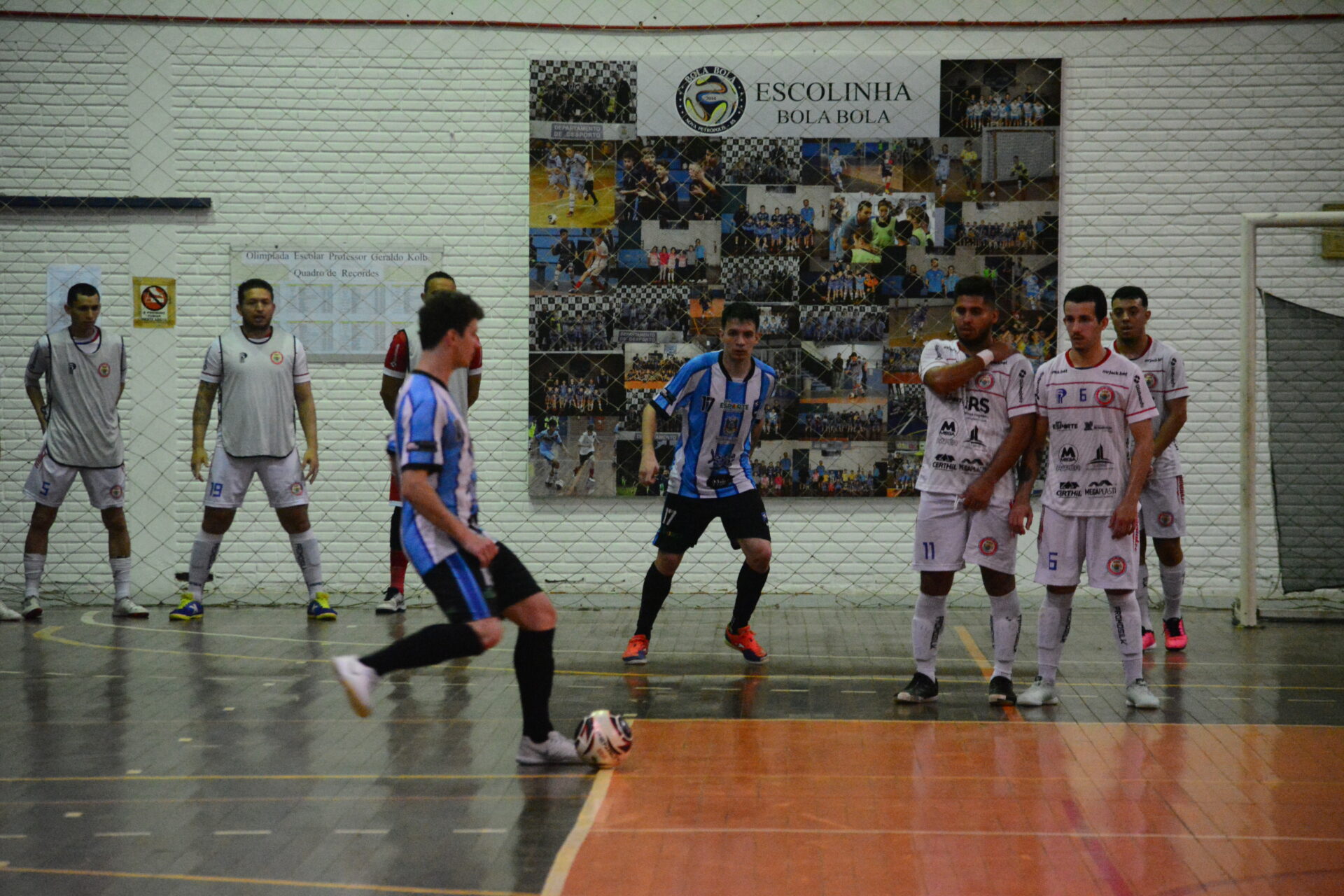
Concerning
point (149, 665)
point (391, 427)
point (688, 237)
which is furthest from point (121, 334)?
point (688, 237)

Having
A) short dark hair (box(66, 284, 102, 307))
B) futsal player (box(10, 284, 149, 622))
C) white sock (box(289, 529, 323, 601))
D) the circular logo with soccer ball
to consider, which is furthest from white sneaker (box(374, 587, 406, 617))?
the circular logo with soccer ball

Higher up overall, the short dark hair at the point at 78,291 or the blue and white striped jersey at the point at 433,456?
the short dark hair at the point at 78,291

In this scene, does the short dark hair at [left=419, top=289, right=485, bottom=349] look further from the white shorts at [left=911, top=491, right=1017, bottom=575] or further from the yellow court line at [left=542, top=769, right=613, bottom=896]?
the white shorts at [left=911, top=491, right=1017, bottom=575]

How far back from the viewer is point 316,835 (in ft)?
13.9

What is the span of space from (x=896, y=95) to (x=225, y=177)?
495 cm

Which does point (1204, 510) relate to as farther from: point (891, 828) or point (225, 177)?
point (225, 177)

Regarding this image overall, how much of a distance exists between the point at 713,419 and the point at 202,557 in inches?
150

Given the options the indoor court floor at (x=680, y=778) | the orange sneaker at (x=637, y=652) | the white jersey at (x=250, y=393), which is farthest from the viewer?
the white jersey at (x=250, y=393)

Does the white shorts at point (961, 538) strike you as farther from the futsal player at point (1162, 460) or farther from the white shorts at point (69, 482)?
the white shorts at point (69, 482)

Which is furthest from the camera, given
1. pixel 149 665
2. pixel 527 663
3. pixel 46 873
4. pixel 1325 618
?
pixel 1325 618

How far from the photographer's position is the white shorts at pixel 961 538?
6.06m

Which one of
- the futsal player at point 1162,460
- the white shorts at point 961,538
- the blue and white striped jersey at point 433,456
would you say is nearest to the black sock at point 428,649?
the blue and white striped jersey at point 433,456

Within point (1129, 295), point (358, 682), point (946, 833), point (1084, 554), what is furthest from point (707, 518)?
point (946, 833)

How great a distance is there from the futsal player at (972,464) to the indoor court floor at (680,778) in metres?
0.43
